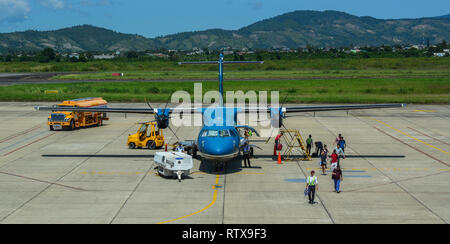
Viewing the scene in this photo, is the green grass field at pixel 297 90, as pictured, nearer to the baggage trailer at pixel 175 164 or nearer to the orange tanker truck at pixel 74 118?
the orange tanker truck at pixel 74 118

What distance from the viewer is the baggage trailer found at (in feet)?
73.4

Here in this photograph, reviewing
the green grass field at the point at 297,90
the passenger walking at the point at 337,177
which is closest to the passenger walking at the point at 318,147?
the passenger walking at the point at 337,177

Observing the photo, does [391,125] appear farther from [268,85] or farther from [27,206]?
[268,85]

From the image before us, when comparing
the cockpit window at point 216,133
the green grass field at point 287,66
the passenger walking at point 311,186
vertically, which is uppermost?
the green grass field at point 287,66

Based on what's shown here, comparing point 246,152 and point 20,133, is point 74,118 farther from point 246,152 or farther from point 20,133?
point 246,152

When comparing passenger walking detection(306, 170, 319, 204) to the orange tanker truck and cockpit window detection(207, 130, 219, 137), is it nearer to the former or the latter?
cockpit window detection(207, 130, 219, 137)

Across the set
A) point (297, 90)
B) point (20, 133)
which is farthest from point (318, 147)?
point (297, 90)

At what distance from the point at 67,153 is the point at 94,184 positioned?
8.30 m

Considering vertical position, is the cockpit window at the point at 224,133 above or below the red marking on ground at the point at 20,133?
above

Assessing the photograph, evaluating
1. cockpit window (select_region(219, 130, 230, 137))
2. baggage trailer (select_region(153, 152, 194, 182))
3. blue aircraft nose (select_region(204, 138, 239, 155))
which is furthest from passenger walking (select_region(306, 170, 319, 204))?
baggage trailer (select_region(153, 152, 194, 182))

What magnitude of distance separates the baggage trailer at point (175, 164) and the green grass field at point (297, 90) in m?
33.7

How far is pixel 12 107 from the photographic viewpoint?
5309cm

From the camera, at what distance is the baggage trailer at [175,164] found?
73.4ft

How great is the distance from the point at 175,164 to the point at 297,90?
52634mm
